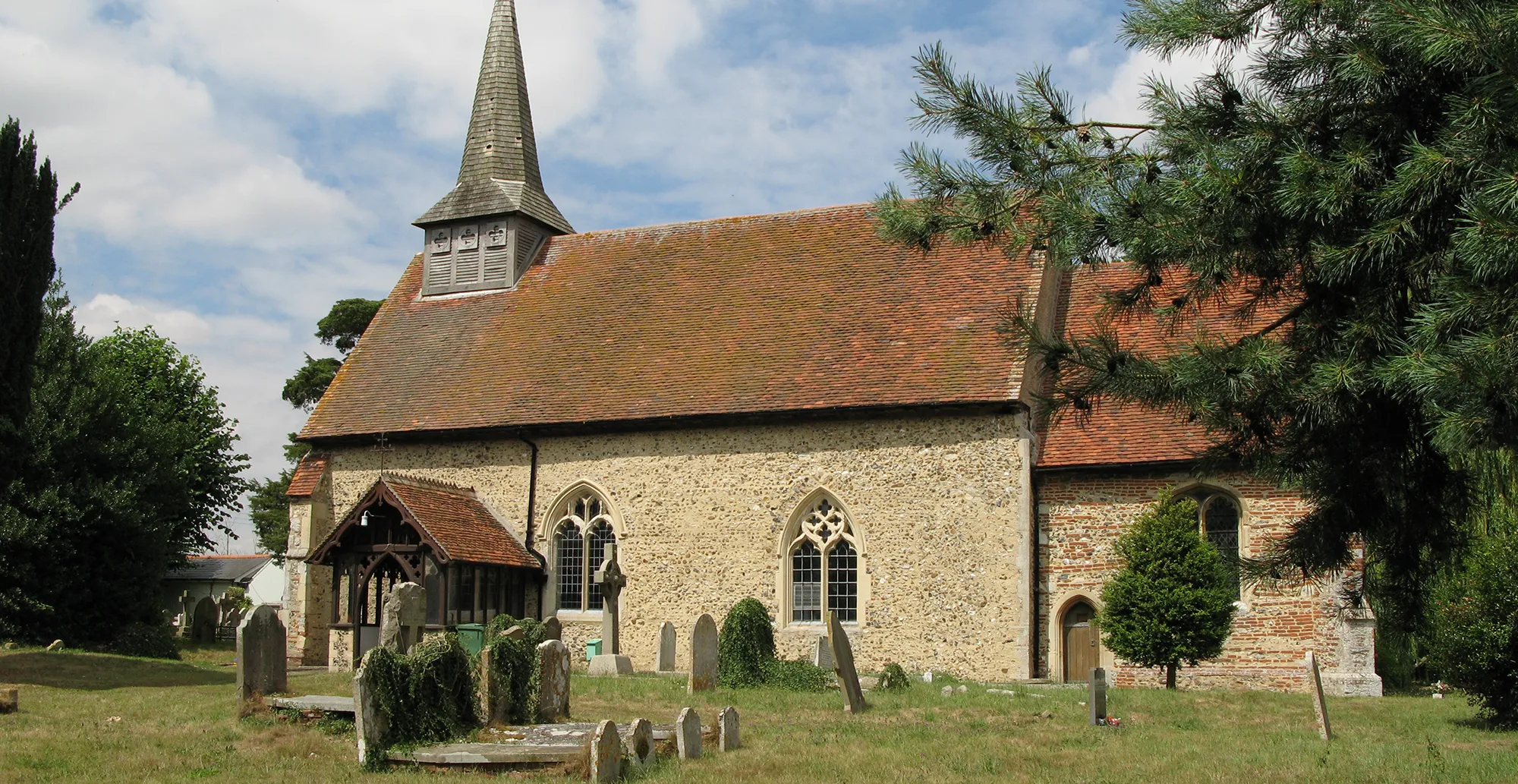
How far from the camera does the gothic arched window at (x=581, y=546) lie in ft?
72.8

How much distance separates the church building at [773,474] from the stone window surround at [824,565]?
1.6 inches

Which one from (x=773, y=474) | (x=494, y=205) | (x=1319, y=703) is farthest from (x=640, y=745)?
(x=494, y=205)

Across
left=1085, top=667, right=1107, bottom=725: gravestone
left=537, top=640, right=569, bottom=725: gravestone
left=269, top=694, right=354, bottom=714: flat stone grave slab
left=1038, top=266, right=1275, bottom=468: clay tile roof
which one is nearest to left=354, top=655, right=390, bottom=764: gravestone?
left=269, top=694, right=354, bottom=714: flat stone grave slab

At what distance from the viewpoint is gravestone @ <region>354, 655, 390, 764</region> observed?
10.3 meters

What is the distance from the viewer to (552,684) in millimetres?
12086

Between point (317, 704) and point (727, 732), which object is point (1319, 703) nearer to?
point (727, 732)

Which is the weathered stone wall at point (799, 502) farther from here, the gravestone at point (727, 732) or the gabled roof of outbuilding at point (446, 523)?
the gravestone at point (727, 732)

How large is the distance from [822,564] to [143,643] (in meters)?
13.2

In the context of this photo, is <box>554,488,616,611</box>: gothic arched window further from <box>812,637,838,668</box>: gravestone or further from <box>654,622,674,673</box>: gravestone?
<box>812,637,838,668</box>: gravestone

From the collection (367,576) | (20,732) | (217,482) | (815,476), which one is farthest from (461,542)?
(217,482)

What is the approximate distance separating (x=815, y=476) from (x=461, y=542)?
5.73 metres

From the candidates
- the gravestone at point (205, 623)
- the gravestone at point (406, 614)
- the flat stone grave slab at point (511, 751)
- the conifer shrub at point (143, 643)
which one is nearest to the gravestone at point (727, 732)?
the flat stone grave slab at point (511, 751)

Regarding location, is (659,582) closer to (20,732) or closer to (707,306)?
(707,306)

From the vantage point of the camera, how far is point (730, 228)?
1026 inches
